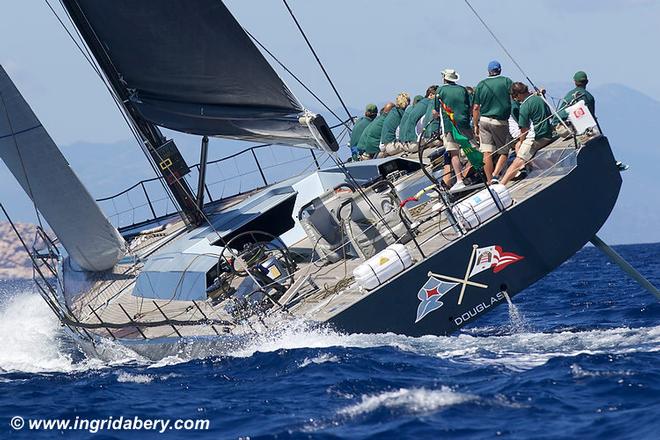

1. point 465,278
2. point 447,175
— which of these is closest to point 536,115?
point 447,175

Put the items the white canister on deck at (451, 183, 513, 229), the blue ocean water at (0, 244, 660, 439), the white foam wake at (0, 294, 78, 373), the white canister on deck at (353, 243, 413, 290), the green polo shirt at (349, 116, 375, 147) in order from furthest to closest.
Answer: the green polo shirt at (349, 116, 375, 147) < the white foam wake at (0, 294, 78, 373) < the white canister on deck at (451, 183, 513, 229) < the white canister on deck at (353, 243, 413, 290) < the blue ocean water at (0, 244, 660, 439)

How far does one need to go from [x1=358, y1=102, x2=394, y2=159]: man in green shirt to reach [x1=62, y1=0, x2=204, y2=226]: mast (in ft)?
8.94

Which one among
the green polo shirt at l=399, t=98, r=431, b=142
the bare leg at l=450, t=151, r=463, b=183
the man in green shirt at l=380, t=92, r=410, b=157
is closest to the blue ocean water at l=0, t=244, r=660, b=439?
the bare leg at l=450, t=151, r=463, b=183

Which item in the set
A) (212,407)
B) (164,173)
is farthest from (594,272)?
(212,407)

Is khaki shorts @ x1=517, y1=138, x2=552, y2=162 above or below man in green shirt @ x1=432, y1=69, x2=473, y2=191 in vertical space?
below

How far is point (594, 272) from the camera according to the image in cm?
2758

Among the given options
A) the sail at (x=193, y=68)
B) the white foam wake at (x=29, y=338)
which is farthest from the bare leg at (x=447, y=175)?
the white foam wake at (x=29, y=338)

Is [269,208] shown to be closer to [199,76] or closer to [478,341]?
[199,76]

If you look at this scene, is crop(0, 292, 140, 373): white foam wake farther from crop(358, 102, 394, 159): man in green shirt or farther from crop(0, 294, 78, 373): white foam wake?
crop(358, 102, 394, 159): man in green shirt

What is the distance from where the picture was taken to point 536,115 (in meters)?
14.1

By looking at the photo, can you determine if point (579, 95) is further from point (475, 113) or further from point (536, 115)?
point (475, 113)

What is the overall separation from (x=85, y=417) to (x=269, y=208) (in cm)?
496

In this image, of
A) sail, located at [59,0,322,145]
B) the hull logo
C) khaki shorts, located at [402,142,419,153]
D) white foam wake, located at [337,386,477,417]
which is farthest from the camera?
khaki shorts, located at [402,142,419,153]

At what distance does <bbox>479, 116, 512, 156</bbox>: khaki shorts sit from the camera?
14086 mm
